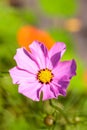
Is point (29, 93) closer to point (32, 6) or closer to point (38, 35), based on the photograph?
point (38, 35)

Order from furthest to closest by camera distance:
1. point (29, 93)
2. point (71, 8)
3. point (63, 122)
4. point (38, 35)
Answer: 1. point (71, 8)
2. point (38, 35)
3. point (63, 122)
4. point (29, 93)

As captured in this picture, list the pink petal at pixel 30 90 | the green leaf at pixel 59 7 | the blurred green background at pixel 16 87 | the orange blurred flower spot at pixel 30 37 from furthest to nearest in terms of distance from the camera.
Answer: the green leaf at pixel 59 7, the orange blurred flower spot at pixel 30 37, the blurred green background at pixel 16 87, the pink petal at pixel 30 90

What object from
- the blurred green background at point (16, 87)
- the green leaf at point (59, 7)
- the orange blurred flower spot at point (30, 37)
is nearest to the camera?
the blurred green background at point (16, 87)

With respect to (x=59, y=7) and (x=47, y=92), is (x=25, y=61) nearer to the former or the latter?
(x=47, y=92)

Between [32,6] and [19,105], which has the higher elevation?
[32,6]

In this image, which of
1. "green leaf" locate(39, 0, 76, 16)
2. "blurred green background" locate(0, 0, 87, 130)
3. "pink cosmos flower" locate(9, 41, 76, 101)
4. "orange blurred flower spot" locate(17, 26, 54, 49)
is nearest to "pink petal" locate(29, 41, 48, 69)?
"pink cosmos flower" locate(9, 41, 76, 101)

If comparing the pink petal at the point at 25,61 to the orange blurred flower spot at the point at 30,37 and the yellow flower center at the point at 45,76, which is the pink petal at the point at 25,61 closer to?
the yellow flower center at the point at 45,76

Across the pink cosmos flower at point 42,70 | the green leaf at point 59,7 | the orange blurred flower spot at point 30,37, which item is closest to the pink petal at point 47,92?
the pink cosmos flower at point 42,70

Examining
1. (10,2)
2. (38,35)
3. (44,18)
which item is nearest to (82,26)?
(44,18)
